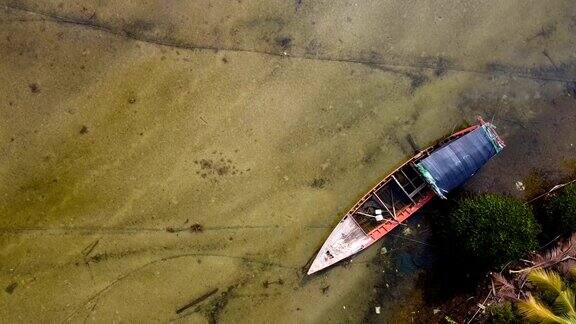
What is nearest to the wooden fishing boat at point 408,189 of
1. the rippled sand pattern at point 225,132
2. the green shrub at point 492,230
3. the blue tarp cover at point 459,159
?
the blue tarp cover at point 459,159

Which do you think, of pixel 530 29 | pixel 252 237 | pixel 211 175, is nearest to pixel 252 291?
pixel 252 237

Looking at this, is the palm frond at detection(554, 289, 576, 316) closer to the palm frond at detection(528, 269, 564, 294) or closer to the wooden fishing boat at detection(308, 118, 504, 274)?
the palm frond at detection(528, 269, 564, 294)

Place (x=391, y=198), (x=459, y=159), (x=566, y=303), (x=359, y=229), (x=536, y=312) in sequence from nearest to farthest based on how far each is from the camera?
(x=566, y=303)
(x=536, y=312)
(x=459, y=159)
(x=359, y=229)
(x=391, y=198)

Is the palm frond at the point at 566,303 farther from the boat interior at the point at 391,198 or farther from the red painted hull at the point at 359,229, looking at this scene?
the boat interior at the point at 391,198

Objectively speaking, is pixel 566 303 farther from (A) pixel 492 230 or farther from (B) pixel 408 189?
(B) pixel 408 189

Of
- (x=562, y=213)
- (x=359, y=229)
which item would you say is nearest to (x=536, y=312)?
(x=562, y=213)

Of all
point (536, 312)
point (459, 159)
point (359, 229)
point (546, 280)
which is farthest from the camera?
point (359, 229)

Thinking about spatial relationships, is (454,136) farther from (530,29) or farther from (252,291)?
(252,291)
